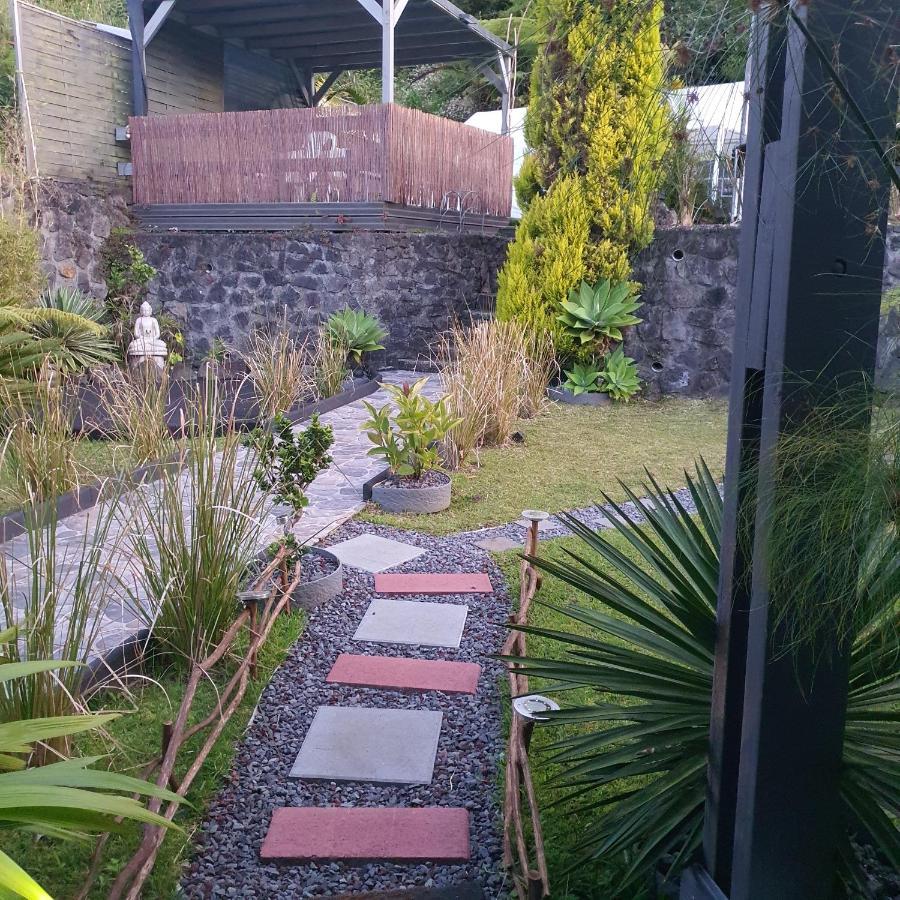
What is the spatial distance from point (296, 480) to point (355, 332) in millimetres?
5813

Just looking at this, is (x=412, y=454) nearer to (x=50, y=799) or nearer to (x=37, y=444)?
(x=37, y=444)

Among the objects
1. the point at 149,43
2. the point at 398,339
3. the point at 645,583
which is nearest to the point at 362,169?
the point at 398,339

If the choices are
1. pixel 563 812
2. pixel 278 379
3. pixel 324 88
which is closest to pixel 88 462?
pixel 278 379

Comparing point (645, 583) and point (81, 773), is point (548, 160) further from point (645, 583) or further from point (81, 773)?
point (81, 773)

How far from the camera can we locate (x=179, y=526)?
3.07 meters

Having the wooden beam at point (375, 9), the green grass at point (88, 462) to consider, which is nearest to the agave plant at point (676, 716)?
the green grass at point (88, 462)

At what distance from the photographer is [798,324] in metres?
1.39

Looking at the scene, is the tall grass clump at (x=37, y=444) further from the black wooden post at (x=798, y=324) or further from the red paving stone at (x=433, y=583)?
the black wooden post at (x=798, y=324)

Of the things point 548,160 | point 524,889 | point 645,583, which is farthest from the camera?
point 548,160

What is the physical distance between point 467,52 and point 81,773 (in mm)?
13999

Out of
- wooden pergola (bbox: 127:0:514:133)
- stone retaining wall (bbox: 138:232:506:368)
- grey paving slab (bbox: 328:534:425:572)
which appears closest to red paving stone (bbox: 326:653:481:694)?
grey paving slab (bbox: 328:534:425:572)

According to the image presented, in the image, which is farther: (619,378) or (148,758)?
(619,378)

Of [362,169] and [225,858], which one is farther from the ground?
[362,169]

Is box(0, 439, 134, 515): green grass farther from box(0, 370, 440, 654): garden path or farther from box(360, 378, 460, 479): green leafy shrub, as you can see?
box(360, 378, 460, 479): green leafy shrub
